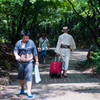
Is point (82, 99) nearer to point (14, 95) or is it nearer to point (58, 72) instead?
point (14, 95)

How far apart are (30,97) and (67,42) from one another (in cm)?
380

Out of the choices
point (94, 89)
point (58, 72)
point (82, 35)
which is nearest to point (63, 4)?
point (58, 72)

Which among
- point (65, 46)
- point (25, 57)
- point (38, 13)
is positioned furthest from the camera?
point (38, 13)

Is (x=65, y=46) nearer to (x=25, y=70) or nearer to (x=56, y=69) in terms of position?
(x=56, y=69)

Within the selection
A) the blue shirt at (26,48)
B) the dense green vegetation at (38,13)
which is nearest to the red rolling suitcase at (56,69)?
the dense green vegetation at (38,13)

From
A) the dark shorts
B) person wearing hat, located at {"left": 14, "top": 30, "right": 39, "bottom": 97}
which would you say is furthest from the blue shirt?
the dark shorts

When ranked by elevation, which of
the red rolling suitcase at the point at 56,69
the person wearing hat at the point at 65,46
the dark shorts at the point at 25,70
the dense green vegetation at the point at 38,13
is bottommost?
the red rolling suitcase at the point at 56,69

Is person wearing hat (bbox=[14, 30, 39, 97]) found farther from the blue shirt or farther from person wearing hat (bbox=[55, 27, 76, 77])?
person wearing hat (bbox=[55, 27, 76, 77])

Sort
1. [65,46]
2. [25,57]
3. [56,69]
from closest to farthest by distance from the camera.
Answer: [25,57] → [56,69] → [65,46]

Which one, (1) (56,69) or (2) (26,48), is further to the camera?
(1) (56,69)

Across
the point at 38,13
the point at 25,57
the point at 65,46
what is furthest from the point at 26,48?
the point at 38,13

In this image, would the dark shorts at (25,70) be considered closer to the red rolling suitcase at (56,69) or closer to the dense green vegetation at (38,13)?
the red rolling suitcase at (56,69)

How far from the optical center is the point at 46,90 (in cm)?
615

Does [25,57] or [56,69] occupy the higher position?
[25,57]
